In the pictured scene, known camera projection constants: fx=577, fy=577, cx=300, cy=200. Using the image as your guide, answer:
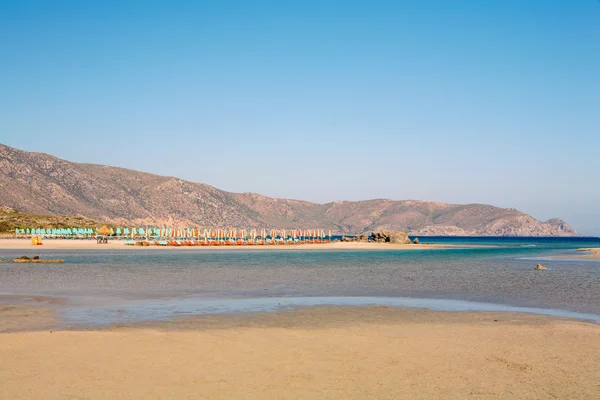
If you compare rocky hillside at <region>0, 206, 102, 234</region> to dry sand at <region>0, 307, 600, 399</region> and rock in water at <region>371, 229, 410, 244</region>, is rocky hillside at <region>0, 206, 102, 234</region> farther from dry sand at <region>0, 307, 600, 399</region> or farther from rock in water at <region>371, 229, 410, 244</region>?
dry sand at <region>0, 307, 600, 399</region>

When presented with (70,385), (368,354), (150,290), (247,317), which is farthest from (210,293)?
(70,385)

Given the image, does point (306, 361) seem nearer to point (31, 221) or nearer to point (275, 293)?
point (275, 293)

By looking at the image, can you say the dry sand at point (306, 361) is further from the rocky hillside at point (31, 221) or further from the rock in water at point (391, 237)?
the rocky hillside at point (31, 221)

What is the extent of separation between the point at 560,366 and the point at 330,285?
61.6 ft

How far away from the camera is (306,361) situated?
421 inches

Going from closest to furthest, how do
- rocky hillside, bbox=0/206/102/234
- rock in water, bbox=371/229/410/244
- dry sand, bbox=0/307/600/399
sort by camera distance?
dry sand, bbox=0/307/600/399 → rocky hillside, bbox=0/206/102/234 → rock in water, bbox=371/229/410/244

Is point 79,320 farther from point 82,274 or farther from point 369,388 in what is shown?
point 82,274

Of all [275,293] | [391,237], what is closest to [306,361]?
[275,293]

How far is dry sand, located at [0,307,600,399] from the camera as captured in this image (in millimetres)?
8672

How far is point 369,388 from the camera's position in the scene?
885 centimetres

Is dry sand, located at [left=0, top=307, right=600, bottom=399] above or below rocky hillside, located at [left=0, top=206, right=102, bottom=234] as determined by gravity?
below

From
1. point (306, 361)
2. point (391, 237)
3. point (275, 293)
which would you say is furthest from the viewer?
point (391, 237)

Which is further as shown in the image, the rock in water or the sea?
the rock in water

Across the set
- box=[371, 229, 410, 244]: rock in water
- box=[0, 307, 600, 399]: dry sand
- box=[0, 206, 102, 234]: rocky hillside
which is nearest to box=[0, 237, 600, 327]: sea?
box=[0, 307, 600, 399]: dry sand
